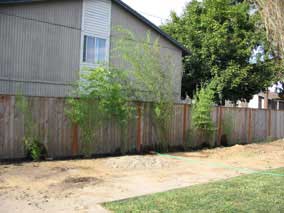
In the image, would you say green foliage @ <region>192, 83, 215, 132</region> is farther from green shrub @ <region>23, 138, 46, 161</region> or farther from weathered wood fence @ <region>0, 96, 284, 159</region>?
green shrub @ <region>23, 138, 46, 161</region>

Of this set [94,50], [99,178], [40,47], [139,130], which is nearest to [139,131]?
[139,130]

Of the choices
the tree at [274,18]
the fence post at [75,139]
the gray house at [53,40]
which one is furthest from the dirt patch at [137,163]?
the tree at [274,18]

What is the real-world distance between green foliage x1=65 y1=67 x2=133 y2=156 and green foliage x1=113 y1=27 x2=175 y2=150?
846mm

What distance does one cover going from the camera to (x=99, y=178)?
25.6 ft

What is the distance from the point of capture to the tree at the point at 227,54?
22891 millimetres

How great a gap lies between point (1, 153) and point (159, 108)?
5245 mm

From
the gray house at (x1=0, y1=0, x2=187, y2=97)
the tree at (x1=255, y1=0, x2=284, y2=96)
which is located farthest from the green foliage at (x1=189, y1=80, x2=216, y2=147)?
the tree at (x1=255, y1=0, x2=284, y2=96)

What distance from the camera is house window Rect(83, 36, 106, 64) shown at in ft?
55.9

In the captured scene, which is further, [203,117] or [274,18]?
[203,117]

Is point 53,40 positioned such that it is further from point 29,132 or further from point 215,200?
point 215,200

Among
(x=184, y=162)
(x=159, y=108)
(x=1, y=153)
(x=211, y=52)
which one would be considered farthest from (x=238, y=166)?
(x=211, y=52)

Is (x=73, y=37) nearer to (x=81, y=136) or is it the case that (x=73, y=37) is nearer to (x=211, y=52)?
(x=81, y=136)

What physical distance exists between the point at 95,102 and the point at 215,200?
5391 mm

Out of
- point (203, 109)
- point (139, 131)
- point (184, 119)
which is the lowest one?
point (139, 131)
